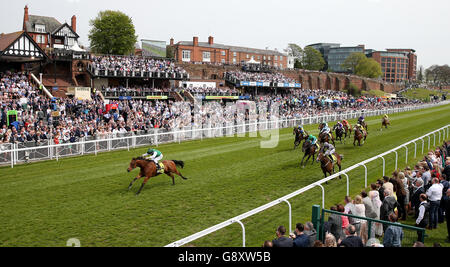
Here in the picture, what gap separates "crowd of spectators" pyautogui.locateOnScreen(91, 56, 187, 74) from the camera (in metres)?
34.8

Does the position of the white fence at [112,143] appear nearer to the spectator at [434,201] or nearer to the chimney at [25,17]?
the spectator at [434,201]

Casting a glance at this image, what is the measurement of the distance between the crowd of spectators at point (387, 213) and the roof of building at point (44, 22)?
5202 cm

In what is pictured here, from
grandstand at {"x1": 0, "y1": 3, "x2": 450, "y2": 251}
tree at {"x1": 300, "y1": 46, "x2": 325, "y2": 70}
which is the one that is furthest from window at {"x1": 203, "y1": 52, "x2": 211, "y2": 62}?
tree at {"x1": 300, "y1": 46, "x2": 325, "y2": 70}

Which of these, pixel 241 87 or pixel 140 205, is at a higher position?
pixel 241 87

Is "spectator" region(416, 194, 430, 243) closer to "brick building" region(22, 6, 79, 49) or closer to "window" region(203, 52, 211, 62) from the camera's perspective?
"brick building" region(22, 6, 79, 49)

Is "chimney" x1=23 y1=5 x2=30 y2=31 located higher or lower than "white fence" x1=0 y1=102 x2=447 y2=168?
higher

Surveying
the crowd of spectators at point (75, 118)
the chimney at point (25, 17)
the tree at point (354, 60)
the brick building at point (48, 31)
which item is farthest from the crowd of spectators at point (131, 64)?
the tree at point (354, 60)

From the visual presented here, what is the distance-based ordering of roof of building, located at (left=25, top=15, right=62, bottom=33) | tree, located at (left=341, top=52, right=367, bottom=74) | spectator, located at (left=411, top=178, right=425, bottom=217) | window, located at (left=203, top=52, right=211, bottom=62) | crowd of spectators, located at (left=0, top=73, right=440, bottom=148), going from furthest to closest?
1. tree, located at (left=341, top=52, right=367, bottom=74)
2. window, located at (left=203, top=52, right=211, bottom=62)
3. roof of building, located at (left=25, top=15, right=62, bottom=33)
4. crowd of spectators, located at (left=0, top=73, right=440, bottom=148)
5. spectator, located at (left=411, top=178, right=425, bottom=217)

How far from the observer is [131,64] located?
3691 centimetres

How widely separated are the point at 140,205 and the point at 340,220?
525 centimetres

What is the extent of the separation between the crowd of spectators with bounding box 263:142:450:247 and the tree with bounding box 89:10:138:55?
168 feet

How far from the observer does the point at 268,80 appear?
165ft
